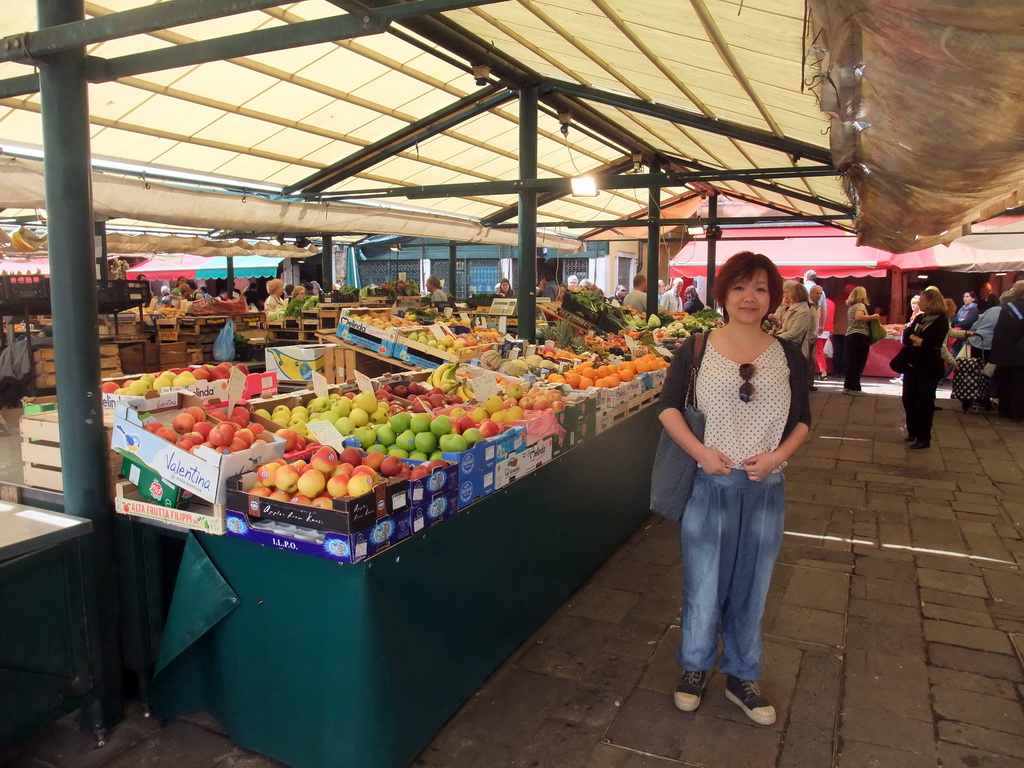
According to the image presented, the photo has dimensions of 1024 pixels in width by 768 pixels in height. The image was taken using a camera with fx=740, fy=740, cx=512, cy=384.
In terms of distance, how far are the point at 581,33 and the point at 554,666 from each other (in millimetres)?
4624

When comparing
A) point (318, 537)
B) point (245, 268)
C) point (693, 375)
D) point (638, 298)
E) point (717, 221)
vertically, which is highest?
point (717, 221)

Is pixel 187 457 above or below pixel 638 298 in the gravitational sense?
below

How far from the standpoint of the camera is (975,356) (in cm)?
1050

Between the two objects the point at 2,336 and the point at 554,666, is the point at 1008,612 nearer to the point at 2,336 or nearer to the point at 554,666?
the point at 554,666

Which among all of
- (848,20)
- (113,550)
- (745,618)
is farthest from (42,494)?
(848,20)

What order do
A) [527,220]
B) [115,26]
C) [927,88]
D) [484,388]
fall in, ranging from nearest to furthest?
[927,88] → [115,26] → [484,388] → [527,220]

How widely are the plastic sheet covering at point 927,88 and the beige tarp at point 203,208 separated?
14.7 feet

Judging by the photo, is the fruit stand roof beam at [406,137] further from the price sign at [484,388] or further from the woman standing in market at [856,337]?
the woman standing in market at [856,337]

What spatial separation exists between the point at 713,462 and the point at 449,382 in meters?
2.05

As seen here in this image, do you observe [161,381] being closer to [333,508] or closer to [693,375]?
[333,508]

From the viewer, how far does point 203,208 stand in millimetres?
6336

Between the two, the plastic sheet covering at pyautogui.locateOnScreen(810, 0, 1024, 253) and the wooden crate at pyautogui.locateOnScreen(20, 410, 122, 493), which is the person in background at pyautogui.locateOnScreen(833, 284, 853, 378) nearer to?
the plastic sheet covering at pyautogui.locateOnScreen(810, 0, 1024, 253)

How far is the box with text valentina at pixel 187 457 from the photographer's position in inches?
97.4

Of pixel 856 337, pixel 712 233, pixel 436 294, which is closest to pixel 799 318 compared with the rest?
pixel 856 337
